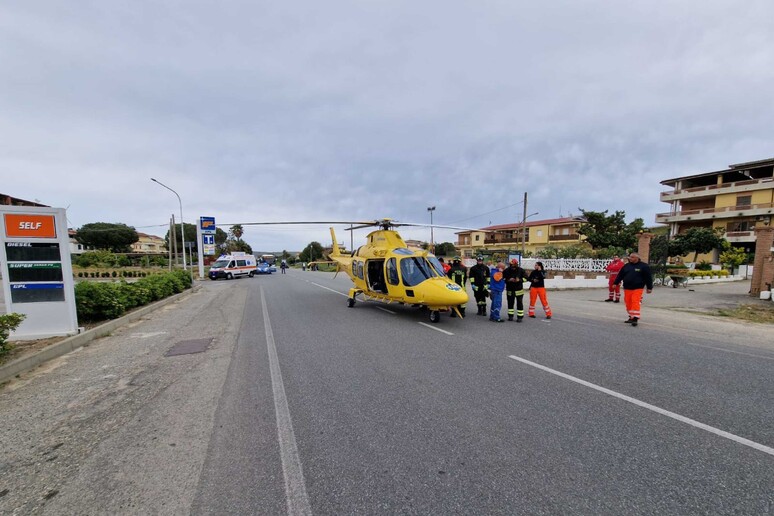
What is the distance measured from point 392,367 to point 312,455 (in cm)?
226

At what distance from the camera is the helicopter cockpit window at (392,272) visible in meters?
9.14

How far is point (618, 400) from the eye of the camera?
148 inches

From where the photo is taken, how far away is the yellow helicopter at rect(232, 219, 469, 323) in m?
7.97

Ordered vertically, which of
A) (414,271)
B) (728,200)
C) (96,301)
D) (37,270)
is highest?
(728,200)

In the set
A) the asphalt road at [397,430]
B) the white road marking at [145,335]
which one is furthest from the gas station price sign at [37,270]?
the asphalt road at [397,430]

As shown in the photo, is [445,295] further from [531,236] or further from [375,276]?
[531,236]

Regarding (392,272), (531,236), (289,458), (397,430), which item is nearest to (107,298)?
(392,272)

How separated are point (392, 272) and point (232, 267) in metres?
25.4

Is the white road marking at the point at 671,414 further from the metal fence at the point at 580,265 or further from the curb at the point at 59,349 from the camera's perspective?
the metal fence at the point at 580,265

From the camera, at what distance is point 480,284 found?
Result: 9320 millimetres

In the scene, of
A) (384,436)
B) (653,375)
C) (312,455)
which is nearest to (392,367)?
(384,436)

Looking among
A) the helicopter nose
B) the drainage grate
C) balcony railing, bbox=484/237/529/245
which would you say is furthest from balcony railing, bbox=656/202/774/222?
the drainage grate

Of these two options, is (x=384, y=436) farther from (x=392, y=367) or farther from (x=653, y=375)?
(x=653, y=375)

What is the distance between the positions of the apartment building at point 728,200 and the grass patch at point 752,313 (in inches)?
1343
